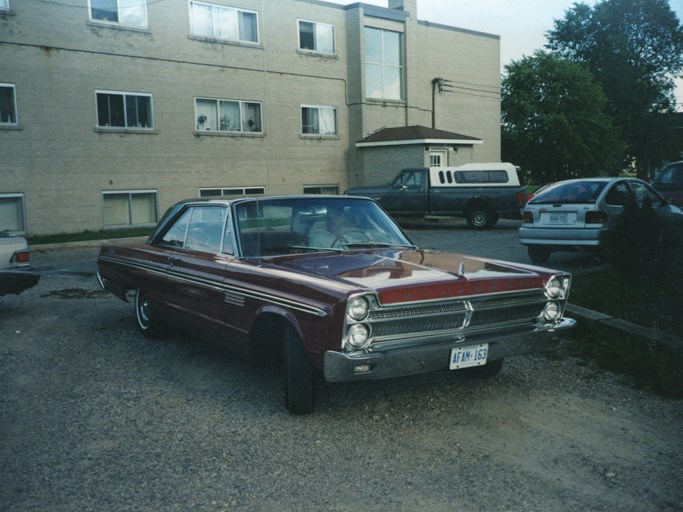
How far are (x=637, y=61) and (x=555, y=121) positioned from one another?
17814mm

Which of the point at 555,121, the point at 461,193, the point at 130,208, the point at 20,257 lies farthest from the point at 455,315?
the point at 555,121

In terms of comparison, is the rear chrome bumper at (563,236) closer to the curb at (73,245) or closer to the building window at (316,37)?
the curb at (73,245)

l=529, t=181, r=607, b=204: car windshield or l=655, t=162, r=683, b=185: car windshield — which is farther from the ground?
l=655, t=162, r=683, b=185: car windshield

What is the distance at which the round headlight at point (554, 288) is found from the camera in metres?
5.06

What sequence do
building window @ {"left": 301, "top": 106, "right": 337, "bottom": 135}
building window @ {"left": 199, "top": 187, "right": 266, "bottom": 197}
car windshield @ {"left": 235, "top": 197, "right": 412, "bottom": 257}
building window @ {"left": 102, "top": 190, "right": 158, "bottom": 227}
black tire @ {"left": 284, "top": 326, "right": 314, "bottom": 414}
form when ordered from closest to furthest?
1. black tire @ {"left": 284, "top": 326, "right": 314, "bottom": 414}
2. car windshield @ {"left": 235, "top": 197, "right": 412, "bottom": 257}
3. building window @ {"left": 102, "top": 190, "right": 158, "bottom": 227}
4. building window @ {"left": 199, "top": 187, "right": 266, "bottom": 197}
5. building window @ {"left": 301, "top": 106, "right": 337, "bottom": 135}

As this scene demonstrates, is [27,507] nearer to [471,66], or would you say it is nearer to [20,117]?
[20,117]

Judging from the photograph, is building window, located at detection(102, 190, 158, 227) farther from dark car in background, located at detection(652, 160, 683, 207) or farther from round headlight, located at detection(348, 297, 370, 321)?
round headlight, located at detection(348, 297, 370, 321)

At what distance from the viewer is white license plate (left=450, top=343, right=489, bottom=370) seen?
456cm

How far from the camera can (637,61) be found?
2080 inches

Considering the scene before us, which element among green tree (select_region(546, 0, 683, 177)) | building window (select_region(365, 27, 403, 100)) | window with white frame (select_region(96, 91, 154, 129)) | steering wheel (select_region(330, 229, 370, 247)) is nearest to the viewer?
steering wheel (select_region(330, 229, 370, 247))

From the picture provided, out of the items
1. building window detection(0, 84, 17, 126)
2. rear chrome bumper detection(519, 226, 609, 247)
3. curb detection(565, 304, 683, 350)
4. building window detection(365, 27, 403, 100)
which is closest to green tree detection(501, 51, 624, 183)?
building window detection(365, 27, 403, 100)

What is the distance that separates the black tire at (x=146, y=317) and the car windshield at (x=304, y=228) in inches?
65.2

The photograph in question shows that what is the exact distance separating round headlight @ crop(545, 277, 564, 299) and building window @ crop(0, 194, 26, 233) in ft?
56.5

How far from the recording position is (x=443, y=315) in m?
4.56
